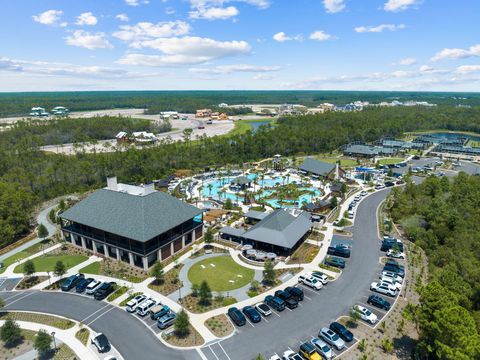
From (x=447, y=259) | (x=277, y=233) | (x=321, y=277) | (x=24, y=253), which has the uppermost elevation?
(x=277, y=233)

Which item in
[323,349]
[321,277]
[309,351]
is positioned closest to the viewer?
[309,351]

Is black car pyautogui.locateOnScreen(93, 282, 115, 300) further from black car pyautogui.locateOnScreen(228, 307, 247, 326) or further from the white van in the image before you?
black car pyautogui.locateOnScreen(228, 307, 247, 326)

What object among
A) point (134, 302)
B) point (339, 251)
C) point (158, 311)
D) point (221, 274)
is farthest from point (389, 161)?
point (134, 302)

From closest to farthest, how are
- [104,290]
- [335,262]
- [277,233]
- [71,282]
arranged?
[104,290] → [71,282] → [335,262] → [277,233]

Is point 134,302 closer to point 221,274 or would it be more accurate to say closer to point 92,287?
point 92,287

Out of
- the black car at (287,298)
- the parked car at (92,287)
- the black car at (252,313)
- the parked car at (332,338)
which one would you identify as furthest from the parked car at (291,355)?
the parked car at (92,287)

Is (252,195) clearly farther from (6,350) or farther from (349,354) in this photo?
(6,350)

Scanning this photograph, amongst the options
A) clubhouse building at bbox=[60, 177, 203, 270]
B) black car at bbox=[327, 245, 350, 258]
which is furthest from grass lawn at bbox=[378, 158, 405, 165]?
clubhouse building at bbox=[60, 177, 203, 270]

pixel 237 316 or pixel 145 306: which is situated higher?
pixel 237 316

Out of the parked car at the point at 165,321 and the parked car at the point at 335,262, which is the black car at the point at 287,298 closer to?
the parked car at the point at 335,262
